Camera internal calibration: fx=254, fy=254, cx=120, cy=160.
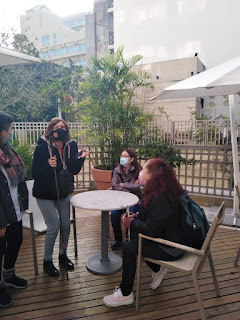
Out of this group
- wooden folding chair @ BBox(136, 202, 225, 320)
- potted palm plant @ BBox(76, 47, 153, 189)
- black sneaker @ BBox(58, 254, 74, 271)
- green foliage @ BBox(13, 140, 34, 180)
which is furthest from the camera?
potted palm plant @ BBox(76, 47, 153, 189)

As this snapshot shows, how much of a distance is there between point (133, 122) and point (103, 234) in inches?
103

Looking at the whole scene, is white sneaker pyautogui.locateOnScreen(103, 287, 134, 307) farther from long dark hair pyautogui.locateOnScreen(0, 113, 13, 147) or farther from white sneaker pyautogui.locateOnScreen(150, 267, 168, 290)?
long dark hair pyautogui.locateOnScreen(0, 113, 13, 147)

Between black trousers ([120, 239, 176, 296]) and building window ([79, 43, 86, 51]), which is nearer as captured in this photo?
black trousers ([120, 239, 176, 296])

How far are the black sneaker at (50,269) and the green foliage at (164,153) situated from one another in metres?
3.01

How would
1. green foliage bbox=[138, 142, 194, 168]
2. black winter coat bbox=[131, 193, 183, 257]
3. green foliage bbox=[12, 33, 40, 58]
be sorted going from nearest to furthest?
black winter coat bbox=[131, 193, 183, 257], green foliage bbox=[138, 142, 194, 168], green foliage bbox=[12, 33, 40, 58]

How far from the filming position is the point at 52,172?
244 cm

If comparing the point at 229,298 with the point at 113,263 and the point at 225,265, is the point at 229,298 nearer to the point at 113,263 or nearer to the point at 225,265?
the point at 225,265

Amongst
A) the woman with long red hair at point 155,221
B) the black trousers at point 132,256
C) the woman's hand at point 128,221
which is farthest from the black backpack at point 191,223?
the woman's hand at point 128,221

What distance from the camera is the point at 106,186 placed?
14.7 ft

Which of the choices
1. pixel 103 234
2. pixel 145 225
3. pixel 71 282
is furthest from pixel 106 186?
pixel 145 225

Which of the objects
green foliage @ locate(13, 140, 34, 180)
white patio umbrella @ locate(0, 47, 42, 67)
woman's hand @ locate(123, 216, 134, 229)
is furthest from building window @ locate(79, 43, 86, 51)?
woman's hand @ locate(123, 216, 134, 229)

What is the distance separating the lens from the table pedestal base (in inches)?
102

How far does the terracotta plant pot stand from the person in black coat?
2.16 meters

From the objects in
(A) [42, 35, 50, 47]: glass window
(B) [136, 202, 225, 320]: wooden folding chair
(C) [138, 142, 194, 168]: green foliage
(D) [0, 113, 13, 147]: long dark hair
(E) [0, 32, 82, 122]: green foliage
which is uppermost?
(A) [42, 35, 50, 47]: glass window
